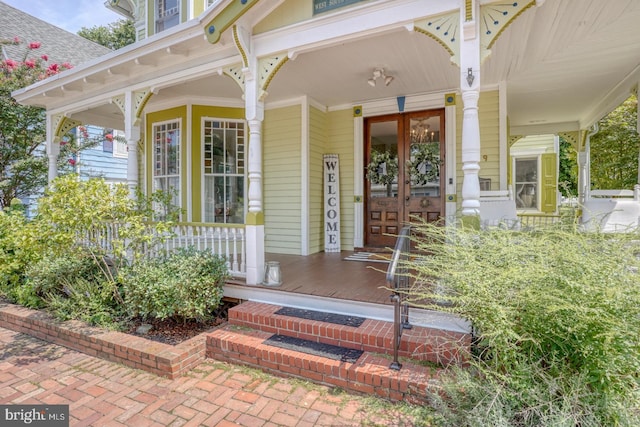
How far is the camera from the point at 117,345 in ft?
10.4

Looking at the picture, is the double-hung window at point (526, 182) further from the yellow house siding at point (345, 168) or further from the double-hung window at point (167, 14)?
the double-hung window at point (167, 14)

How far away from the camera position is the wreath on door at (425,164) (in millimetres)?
5613

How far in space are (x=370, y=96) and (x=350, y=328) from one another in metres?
4.19

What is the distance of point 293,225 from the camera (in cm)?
623

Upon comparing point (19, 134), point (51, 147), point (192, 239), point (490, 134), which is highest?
point (19, 134)

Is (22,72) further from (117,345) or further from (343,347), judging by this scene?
(343,347)

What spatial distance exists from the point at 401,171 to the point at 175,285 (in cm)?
401

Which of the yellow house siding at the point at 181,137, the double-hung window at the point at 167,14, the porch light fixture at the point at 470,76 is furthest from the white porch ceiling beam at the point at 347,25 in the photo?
the double-hung window at the point at 167,14

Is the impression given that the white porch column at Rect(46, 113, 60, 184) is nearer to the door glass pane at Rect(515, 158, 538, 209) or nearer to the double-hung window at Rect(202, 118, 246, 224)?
the double-hung window at Rect(202, 118, 246, 224)

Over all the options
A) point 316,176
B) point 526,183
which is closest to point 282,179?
point 316,176

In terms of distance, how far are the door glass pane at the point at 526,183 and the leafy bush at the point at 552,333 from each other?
835 centimetres

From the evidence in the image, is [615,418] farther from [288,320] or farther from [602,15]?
[602,15]

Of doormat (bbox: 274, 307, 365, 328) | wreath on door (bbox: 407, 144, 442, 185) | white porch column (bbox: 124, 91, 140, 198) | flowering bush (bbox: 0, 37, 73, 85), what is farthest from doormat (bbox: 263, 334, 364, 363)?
flowering bush (bbox: 0, 37, 73, 85)

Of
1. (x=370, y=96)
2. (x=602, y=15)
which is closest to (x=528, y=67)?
(x=602, y=15)
